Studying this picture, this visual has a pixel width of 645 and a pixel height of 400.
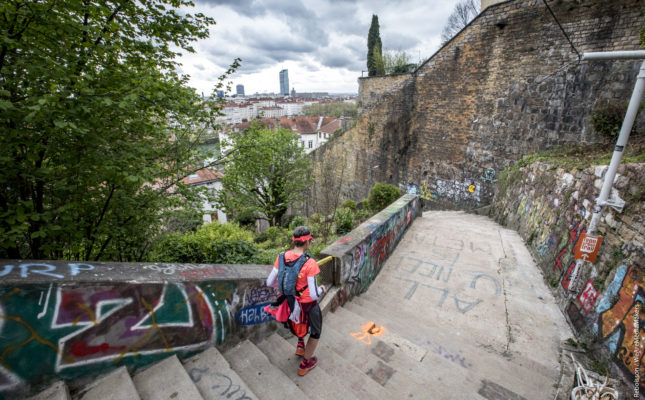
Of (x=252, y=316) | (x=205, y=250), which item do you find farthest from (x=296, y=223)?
(x=252, y=316)

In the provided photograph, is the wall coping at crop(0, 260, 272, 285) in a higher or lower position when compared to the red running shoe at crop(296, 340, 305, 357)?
higher

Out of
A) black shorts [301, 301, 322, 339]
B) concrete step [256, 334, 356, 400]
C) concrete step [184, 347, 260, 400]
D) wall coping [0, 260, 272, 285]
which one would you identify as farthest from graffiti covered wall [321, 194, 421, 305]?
concrete step [184, 347, 260, 400]

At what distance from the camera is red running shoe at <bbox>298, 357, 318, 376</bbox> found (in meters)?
2.84

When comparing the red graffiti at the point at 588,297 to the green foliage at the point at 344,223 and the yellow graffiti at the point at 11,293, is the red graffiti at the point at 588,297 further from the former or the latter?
the yellow graffiti at the point at 11,293

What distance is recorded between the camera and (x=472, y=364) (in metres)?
3.35

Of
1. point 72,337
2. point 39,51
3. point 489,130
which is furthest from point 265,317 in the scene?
point 489,130

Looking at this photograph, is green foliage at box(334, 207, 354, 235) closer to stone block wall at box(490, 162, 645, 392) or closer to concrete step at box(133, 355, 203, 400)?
stone block wall at box(490, 162, 645, 392)

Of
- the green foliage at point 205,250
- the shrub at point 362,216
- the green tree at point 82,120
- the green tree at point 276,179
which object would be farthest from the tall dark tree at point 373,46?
the green tree at point 82,120

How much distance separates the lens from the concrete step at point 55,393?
6.18 feet

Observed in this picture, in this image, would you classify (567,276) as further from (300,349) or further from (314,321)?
(300,349)

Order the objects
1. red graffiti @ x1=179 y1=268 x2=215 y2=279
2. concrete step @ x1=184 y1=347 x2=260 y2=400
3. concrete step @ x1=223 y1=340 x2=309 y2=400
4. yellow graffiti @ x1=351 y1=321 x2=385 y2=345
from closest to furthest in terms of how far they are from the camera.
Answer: concrete step @ x1=184 y1=347 x2=260 y2=400 < concrete step @ x1=223 y1=340 x2=309 y2=400 < red graffiti @ x1=179 y1=268 x2=215 y2=279 < yellow graffiti @ x1=351 y1=321 x2=385 y2=345

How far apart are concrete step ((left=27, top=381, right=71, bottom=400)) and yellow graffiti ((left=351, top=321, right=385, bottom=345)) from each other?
9.16 feet

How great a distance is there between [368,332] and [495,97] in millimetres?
11392

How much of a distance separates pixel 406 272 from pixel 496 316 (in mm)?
1741
